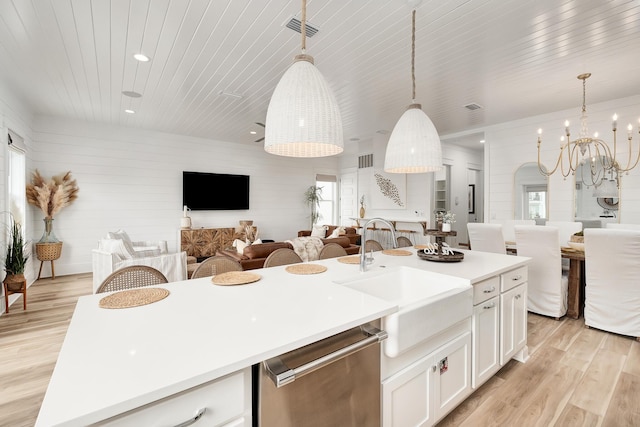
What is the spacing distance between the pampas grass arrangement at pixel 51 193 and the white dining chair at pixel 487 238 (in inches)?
255

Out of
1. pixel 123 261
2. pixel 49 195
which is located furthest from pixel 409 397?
pixel 49 195

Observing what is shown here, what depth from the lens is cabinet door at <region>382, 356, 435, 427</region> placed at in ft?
4.07

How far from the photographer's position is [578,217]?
4340 mm

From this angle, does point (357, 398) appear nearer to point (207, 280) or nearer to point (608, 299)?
point (207, 280)

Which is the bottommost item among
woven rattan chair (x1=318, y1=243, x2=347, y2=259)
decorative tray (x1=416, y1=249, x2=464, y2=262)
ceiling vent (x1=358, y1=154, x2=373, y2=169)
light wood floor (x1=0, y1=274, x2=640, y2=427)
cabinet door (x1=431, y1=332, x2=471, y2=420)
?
light wood floor (x1=0, y1=274, x2=640, y2=427)

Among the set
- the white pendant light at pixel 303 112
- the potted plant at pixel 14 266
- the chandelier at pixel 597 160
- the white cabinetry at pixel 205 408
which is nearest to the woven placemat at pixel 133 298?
the white cabinetry at pixel 205 408

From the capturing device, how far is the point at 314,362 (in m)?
0.92

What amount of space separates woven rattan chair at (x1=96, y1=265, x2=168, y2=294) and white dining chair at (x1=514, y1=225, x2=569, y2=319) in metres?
3.57

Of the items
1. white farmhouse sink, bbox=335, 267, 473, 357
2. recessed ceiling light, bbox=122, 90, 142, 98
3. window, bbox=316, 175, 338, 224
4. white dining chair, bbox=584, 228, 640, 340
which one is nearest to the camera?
white farmhouse sink, bbox=335, 267, 473, 357

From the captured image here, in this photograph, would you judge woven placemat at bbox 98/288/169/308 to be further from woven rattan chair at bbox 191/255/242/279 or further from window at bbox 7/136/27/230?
window at bbox 7/136/27/230

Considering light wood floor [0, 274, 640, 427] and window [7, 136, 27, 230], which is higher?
window [7, 136, 27, 230]

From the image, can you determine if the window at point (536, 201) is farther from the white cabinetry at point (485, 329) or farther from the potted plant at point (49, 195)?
Answer: the potted plant at point (49, 195)

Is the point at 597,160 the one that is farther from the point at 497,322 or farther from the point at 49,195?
the point at 49,195

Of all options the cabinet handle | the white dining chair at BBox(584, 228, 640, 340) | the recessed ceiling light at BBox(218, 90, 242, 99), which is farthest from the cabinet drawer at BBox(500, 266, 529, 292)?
the recessed ceiling light at BBox(218, 90, 242, 99)
